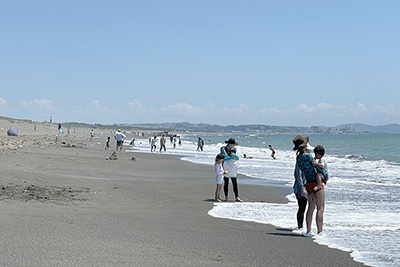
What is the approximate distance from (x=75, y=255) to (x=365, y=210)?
24.4 ft

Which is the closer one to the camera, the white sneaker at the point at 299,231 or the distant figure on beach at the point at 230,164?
the white sneaker at the point at 299,231

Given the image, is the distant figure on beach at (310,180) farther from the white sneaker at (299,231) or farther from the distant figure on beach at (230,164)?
the distant figure on beach at (230,164)

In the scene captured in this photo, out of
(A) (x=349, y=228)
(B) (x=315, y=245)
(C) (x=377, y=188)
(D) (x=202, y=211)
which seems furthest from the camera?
(C) (x=377, y=188)

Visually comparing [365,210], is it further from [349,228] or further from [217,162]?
[217,162]

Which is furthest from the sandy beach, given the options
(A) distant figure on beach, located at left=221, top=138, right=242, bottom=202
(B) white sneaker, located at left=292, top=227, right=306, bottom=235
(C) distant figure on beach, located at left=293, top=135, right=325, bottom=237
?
(A) distant figure on beach, located at left=221, top=138, right=242, bottom=202

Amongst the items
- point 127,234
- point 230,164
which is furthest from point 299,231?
point 230,164

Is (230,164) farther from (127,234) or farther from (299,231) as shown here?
(127,234)

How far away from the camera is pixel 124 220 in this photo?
775 centimetres

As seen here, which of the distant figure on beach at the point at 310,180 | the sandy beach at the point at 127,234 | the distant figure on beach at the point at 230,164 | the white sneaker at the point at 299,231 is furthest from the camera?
the distant figure on beach at the point at 230,164

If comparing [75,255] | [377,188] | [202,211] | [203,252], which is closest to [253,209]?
[202,211]

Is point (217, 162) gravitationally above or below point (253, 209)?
above

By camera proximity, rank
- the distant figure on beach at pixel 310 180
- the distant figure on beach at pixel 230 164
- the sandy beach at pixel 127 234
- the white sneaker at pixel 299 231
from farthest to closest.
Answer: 1. the distant figure on beach at pixel 230 164
2. the white sneaker at pixel 299 231
3. the distant figure on beach at pixel 310 180
4. the sandy beach at pixel 127 234

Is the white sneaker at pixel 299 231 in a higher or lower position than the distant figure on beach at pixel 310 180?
lower

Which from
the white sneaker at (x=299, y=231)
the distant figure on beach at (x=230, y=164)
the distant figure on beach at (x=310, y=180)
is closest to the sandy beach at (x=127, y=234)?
the white sneaker at (x=299, y=231)
